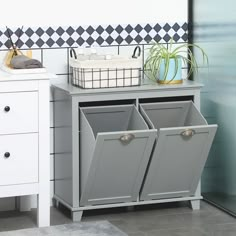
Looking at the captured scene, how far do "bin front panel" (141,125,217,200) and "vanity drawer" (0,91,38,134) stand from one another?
2.18 ft

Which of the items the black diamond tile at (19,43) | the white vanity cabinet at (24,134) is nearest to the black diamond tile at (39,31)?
the black diamond tile at (19,43)

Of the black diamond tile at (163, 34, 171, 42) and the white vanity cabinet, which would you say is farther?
the black diamond tile at (163, 34, 171, 42)

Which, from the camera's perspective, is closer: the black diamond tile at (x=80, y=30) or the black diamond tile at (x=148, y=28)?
the black diamond tile at (x=80, y=30)

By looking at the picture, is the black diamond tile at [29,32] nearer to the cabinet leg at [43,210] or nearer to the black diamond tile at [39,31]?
the black diamond tile at [39,31]

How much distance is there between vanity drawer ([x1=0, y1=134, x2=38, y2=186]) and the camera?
4.18m

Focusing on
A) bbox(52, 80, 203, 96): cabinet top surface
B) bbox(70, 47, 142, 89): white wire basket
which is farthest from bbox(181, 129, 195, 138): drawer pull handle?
bbox(70, 47, 142, 89): white wire basket

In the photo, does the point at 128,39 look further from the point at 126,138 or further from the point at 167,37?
the point at 126,138

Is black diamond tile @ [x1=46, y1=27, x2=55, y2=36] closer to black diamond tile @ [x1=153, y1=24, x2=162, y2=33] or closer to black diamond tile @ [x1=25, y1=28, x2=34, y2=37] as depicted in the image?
black diamond tile @ [x1=25, y1=28, x2=34, y2=37]

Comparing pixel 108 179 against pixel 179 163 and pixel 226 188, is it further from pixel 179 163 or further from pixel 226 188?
pixel 226 188

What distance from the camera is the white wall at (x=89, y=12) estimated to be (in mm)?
4547

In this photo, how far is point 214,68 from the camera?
4727 mm

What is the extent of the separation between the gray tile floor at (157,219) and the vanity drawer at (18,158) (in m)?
0.29

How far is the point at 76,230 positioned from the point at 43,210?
21 cm

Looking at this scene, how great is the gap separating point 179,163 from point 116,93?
1.65ft
